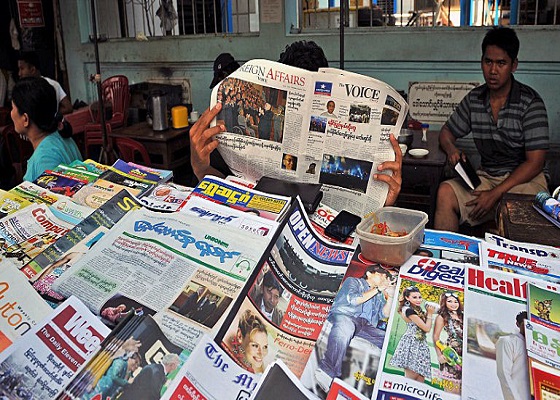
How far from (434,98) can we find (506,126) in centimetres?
129

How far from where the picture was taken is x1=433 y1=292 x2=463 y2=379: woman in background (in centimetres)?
86

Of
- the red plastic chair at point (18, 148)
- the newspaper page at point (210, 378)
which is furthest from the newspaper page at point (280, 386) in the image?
the red plastic chair at point (18, 148)

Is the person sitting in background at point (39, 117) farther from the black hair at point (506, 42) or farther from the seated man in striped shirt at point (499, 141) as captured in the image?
the black hair at point (506, 42)

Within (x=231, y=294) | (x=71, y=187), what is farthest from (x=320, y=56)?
(x=231, y=294)

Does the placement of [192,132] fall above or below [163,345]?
above

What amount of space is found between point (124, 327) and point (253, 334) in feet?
0.72

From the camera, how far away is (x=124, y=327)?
89 centimetres

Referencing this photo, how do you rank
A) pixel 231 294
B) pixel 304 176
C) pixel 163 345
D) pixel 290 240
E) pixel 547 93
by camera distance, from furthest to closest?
pixel 547 93 < pixel 304 176 < pixel 290 240 < pixel 231 294 < pixel 163 345

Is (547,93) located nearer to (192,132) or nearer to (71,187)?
(192,132)

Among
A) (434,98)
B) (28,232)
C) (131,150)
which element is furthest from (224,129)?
(434,98)

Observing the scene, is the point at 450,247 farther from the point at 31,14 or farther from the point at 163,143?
the point at 31,14

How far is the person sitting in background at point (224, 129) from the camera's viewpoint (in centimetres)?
140

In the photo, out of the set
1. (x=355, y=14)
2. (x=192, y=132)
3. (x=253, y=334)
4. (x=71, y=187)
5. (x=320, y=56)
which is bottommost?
(x=253, y=334)

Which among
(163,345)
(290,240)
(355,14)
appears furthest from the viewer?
(355,14)
